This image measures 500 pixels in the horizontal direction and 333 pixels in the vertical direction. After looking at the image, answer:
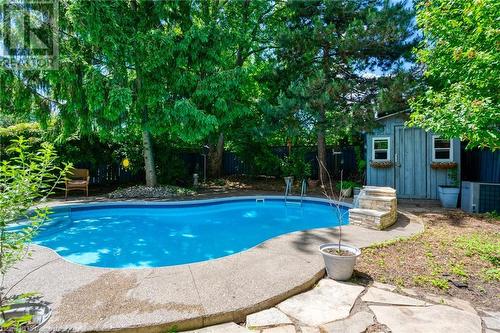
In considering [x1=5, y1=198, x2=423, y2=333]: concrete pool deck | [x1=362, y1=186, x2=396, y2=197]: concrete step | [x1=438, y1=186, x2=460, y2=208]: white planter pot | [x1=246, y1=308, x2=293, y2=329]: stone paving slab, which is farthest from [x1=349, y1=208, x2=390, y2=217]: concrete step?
[x1=246, y1=308, x2=293, y2=329]: stone paving slab

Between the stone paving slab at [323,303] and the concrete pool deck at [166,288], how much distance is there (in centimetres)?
10

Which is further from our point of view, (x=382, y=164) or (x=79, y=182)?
(x=79, y=182)

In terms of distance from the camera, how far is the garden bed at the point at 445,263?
284 centimetres

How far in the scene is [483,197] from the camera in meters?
6.15

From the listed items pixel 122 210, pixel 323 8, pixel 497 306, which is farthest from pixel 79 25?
pixel 497 306

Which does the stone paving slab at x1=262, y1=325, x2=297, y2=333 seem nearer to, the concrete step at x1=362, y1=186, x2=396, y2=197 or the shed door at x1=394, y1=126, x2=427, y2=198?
the concrete step at x1=362, y1=186, x2=396, y2=197

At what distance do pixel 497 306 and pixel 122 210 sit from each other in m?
7.97

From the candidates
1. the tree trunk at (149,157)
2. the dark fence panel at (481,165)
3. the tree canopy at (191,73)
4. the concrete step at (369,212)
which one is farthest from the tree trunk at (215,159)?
the dark fence panel at (481,165)

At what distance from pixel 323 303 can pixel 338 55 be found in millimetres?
8602

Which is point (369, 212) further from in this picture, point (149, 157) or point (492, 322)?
point (149, 157)

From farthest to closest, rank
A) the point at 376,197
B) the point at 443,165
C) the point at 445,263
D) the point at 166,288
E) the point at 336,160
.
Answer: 1. the point at 336,160
2. the point at 443,165
3. the point at 376,197
4. the point at 445,263
5. the point at 166,288

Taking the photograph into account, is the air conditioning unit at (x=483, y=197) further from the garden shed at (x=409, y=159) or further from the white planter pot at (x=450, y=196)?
the garden shed at (x=409, y=159)

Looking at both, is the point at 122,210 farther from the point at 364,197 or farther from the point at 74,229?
the point at 364,197

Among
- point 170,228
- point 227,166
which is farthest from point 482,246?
point 227,166
